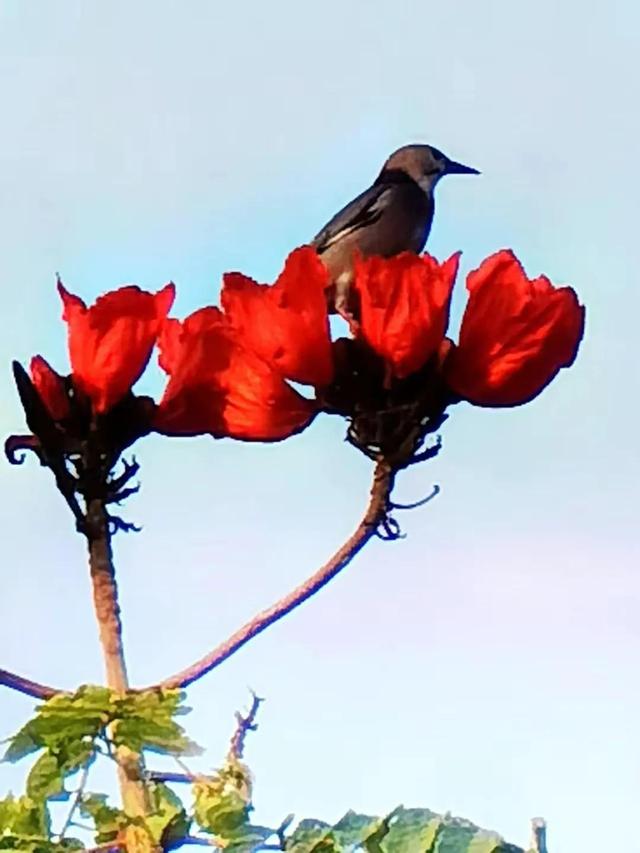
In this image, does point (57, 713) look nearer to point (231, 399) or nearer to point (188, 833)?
point (188, 833)

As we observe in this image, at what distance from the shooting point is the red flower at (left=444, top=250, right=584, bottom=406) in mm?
1232

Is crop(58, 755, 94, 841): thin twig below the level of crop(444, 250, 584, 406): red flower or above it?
below

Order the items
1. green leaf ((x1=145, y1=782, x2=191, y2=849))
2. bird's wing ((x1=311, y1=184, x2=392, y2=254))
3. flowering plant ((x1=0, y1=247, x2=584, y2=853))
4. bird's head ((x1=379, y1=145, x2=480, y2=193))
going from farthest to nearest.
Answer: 1. bird's head ((x1=379, y1=145, x2=480, y2=193))
2. bird's wing ((x1=311, y1=184, x2=392, y2=254))
3. flowering plant ((x1=0, y1=247, x2=584, y2=853))
4. green leaf ((x1=145, y1=782, x2=191, y2=849))

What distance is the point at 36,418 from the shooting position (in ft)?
3.78

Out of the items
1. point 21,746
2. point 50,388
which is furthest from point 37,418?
point 21,746

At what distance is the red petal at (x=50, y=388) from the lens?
3.87 ft

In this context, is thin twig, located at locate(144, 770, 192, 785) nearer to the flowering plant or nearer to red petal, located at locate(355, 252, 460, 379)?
the flowering plant

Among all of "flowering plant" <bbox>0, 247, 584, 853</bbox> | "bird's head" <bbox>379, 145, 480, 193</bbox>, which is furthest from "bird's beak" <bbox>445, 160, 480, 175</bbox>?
"flowering plant" <bbox>0, 247, 584, 853</bbox>

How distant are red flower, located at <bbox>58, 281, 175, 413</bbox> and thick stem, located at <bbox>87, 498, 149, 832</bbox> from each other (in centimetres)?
10

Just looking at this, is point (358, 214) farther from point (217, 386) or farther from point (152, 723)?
point (152, 723)

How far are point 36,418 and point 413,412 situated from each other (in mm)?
297

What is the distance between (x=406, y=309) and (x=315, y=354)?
0.08 m

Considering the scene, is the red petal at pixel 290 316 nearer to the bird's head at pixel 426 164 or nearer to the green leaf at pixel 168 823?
the green leaf at pixel 168 823

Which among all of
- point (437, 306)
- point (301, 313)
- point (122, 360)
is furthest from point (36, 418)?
point (437, 306)
